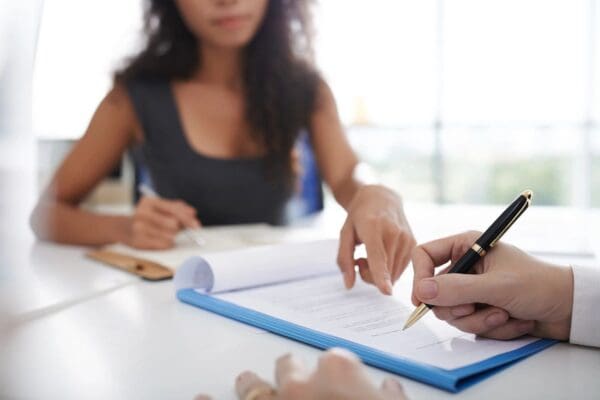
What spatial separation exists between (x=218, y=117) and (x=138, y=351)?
106 centimetres

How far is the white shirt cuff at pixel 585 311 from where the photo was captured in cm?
49

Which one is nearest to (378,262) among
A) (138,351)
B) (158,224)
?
(138,351)

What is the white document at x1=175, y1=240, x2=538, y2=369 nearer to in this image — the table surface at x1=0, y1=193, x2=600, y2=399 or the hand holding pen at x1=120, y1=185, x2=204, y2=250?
the table surface at x1=0, y1=193, x2=600, y2=399

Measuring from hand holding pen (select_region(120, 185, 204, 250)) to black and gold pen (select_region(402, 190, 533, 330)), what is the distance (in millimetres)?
584

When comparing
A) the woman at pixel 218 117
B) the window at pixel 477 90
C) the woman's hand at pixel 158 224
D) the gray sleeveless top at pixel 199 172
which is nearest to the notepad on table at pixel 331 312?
the woman's hand at pixel 158 224

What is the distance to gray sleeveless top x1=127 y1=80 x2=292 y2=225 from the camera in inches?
55.8

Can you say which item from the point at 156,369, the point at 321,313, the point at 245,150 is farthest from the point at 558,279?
the point at 245,150

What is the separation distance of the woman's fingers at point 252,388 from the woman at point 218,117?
0.89 meters

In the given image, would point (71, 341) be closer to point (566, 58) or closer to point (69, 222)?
point (69, 222)

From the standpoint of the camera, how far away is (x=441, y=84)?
4.59 metres

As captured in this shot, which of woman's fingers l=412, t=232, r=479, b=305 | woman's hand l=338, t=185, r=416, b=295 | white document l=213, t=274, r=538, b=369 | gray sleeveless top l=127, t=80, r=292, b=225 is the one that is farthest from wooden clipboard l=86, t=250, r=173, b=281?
gray sleeveless top l=127, t=80, r=292, b=225

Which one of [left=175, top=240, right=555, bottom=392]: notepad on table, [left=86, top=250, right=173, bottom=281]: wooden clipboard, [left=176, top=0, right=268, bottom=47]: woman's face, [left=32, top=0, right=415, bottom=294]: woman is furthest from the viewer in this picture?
[left=32, top=0, right=415, bottom=294]: woman

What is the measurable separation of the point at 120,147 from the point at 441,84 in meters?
3.60

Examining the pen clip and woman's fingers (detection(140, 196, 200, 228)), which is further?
woman's fingers (detection(140, 196, 200, 228))
